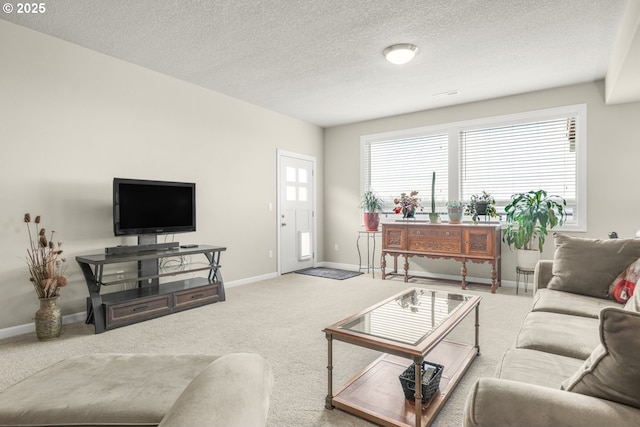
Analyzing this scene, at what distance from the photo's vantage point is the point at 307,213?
21.0 ft

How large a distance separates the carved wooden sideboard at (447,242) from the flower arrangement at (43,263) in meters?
4.03

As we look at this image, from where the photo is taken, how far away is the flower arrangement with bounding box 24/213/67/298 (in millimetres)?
3008

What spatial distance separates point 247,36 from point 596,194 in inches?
175

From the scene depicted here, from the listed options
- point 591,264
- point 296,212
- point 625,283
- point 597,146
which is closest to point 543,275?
point 591,264

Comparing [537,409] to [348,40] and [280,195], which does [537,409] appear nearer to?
[348,40]

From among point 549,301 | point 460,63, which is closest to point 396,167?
point 460,63

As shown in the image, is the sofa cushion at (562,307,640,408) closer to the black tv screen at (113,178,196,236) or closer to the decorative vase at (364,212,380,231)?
the black tv screen at (113,178,196,236)

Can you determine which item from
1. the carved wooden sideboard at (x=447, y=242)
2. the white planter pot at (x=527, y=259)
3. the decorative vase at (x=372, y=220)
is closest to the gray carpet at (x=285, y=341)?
the white planter pot at (x=527, y=259)

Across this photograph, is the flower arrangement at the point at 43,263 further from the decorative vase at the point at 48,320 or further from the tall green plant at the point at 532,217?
the tall green plant at the point at 532,217

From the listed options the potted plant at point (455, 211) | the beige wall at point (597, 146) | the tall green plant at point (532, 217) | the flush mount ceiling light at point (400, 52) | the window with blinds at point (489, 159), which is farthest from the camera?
the potted plant at point (455, 211)

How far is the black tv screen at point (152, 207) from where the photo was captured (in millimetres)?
3543

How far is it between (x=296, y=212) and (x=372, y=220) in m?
1.31

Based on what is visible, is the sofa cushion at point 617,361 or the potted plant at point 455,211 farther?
the potted plant at point 455,211

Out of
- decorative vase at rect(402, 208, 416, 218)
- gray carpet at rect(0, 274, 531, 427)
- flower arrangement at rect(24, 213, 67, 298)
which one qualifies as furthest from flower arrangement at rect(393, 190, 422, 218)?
flower arrangement at rect(24, 213, 67, 298)
